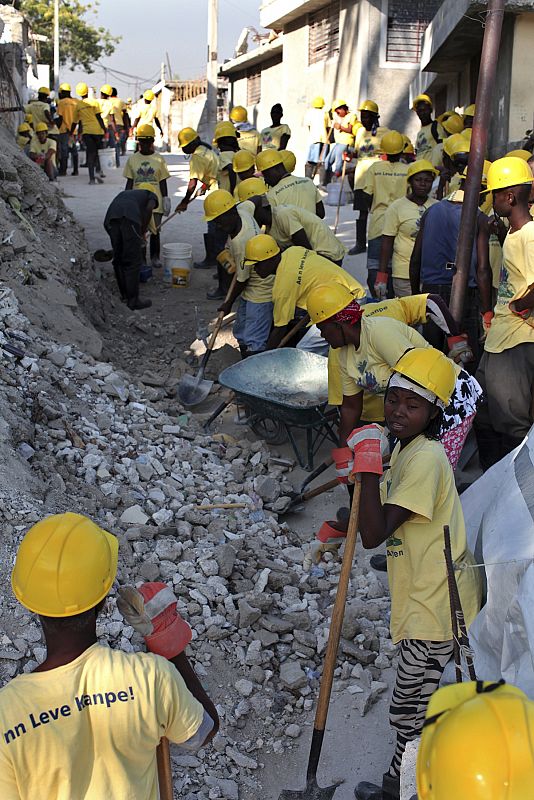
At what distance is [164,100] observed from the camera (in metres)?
32.2

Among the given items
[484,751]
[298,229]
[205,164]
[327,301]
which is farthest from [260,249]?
[484,751]

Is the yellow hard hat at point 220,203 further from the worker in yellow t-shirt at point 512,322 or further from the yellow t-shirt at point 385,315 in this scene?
the worker in yellow t-shirt at point 512,322

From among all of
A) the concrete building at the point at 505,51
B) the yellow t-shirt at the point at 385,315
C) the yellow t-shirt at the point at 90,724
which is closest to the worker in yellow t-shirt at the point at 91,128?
the concrete building at the point at 505,51

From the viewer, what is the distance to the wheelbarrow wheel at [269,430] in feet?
21.6

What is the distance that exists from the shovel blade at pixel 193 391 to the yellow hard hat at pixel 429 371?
468cm

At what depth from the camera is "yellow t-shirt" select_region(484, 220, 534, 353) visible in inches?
170

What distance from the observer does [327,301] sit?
4.16 metres

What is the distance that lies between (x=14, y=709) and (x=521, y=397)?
11.7 feet

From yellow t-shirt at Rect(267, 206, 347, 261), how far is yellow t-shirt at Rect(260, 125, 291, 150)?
4.81 m

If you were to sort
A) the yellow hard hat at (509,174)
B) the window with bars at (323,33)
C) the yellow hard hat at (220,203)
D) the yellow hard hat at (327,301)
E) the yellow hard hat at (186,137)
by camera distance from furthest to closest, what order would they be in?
the window with bars at (323,33), the yellow hard hat at (186,137), the yellow hard hat at (220,203), the yellow hard hat at (509,174), the yellow hard hat at (327,301)

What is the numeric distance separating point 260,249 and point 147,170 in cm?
439

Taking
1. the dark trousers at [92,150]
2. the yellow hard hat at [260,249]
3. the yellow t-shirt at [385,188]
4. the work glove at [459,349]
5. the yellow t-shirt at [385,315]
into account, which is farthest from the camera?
the dark trousers at [92,150]

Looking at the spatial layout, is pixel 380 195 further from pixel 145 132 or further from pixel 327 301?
pixel 327 301

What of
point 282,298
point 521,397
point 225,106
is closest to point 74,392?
point 282,298
